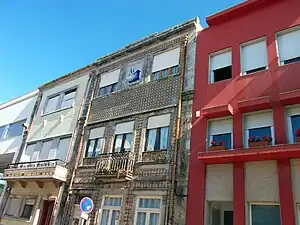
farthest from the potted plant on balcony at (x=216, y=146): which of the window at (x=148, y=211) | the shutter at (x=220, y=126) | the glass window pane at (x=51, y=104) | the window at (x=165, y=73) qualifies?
the glass window pane at (x=51, y=104)

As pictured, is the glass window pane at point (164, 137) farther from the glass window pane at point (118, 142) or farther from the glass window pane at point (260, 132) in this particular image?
the glass window pane at point (260, 132)

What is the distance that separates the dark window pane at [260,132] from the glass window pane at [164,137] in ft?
11.5

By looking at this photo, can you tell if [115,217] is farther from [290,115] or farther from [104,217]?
[290,115]

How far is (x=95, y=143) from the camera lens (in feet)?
46.9

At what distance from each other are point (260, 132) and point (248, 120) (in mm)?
614

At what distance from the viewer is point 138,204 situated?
11.0 metres

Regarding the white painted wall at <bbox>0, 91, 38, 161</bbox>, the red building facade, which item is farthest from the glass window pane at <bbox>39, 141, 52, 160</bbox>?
the red building facade

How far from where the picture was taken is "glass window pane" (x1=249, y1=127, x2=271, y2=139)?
29.5ft

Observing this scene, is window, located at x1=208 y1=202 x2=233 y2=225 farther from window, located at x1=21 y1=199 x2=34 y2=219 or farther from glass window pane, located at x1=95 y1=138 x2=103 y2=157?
window, located at x1=21 y1=199 x2=34 y2=219

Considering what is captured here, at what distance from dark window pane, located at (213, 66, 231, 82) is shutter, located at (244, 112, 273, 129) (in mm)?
2119

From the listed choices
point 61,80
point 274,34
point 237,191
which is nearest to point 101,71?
point 61,80

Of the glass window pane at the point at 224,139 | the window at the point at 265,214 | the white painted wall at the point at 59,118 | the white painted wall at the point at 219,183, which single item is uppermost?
the white painted wall at the point at 59,118

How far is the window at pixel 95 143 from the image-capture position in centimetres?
1386

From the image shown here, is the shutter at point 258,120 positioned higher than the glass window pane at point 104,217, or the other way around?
the shutter at point 258,120
